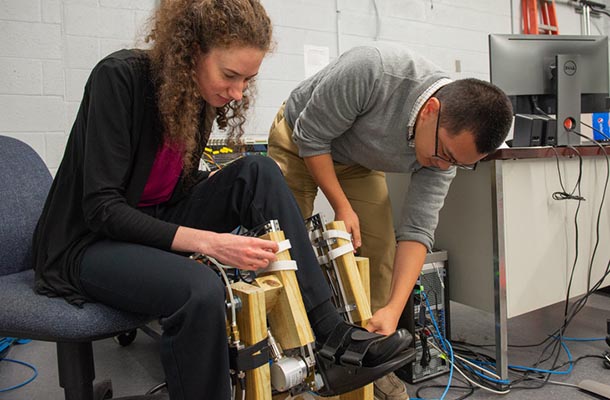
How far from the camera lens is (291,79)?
9.37 ft

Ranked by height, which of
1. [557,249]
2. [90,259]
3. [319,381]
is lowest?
[319,381]

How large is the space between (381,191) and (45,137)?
1.59 meters

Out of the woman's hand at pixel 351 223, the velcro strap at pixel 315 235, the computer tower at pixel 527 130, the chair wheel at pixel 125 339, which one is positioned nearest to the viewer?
the velcro strap at pixel 315 235

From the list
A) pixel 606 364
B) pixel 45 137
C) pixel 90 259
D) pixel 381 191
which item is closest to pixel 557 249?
pixel 606 364

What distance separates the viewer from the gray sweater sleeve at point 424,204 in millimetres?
1405

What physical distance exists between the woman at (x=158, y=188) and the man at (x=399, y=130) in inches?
13.5

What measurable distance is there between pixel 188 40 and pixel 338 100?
0.50m

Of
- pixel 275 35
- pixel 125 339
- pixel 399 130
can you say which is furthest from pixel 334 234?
pixel 275 35

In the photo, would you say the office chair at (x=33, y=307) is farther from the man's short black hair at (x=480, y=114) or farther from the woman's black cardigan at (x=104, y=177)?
the man's short black hair at (x=480, y=114)

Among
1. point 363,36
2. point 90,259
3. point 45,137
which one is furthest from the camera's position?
point 363,36

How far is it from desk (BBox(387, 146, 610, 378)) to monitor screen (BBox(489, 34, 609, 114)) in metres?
0.34

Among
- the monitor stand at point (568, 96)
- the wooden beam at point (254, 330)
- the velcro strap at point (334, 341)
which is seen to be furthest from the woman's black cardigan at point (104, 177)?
the monitor stand at point (568, 96)

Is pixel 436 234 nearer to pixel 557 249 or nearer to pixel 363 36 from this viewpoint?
pixel 557 249

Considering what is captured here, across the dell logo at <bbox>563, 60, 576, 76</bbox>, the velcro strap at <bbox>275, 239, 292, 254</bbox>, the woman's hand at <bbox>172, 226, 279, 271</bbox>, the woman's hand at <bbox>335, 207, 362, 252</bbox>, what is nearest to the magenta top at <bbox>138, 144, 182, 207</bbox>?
the woman's hand at <bbox>172, 226, 279, 271</bbox>
